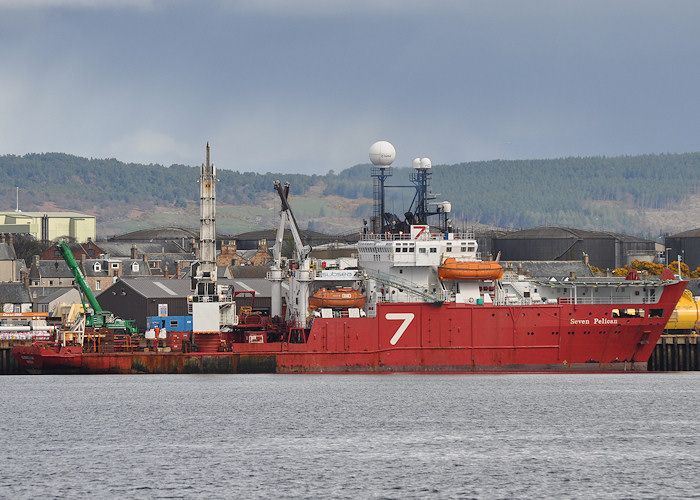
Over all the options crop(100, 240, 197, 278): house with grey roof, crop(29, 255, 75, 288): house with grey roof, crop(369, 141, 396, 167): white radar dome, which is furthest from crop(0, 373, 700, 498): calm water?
crop(100, 240, 197, 278): house with grey roof

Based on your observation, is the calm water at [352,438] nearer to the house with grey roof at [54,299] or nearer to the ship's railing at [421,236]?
the ship's railing at [421,236]

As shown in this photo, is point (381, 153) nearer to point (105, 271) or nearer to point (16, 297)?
point (16, 297)

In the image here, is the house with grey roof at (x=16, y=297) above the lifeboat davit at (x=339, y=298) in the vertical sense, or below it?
above

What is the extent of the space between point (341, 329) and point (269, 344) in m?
3.67

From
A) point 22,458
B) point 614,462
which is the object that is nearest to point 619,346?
point 614,462

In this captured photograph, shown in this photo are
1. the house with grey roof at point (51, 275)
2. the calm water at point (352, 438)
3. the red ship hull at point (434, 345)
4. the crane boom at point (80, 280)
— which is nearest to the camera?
the calm water at point (352, 438)

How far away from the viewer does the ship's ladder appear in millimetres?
62875

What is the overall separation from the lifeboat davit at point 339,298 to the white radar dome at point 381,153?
10.6 meters

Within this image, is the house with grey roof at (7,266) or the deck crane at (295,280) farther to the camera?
the house with grey roof at (7,266)

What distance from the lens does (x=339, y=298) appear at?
64125mm

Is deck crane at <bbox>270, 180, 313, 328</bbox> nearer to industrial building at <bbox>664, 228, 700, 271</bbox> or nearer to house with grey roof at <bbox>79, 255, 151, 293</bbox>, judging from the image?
house with grey roof at <bbox>79, 255, 151, 293</bbox>

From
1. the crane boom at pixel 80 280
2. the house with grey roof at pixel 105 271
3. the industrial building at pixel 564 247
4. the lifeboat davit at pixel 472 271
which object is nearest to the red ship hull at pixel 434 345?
the lifeboat davit at pixel 472 271

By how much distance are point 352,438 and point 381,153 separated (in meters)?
30.9

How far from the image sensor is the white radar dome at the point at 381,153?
236 ft
